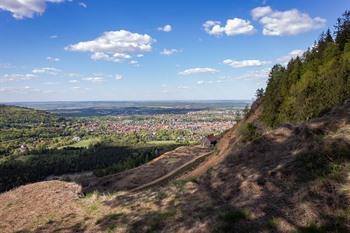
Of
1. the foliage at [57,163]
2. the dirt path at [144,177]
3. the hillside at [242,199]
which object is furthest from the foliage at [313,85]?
the foliage at [57,163]

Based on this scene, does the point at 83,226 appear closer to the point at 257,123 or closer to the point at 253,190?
the point at 253,190

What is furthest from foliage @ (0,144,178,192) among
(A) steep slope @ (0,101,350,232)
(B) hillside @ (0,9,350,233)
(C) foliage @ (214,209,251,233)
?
(C) foliage @ (214,209,251,233)

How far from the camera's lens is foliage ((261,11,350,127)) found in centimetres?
5150

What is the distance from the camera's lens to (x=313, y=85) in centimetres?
6034

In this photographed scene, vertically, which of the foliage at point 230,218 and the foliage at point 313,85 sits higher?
the foliage at point 313,85

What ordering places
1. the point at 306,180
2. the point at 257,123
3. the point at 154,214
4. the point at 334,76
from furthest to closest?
the point at 257,123
the point at 334,76
the point at 154,214
the point at 306,180

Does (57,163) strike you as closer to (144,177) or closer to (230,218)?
(144,177)

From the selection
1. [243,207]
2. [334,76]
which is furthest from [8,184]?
[243,207]

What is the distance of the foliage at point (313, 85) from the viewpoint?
51.5 meters

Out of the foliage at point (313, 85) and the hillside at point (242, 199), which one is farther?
the foliage at point (313, 85)

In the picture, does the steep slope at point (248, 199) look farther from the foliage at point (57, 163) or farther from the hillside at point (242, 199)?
the foliage at point (57, 163)

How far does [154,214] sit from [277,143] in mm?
8174

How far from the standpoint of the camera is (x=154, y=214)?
43.8 feet

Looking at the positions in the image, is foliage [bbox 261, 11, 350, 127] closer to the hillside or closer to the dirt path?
the dirt path
